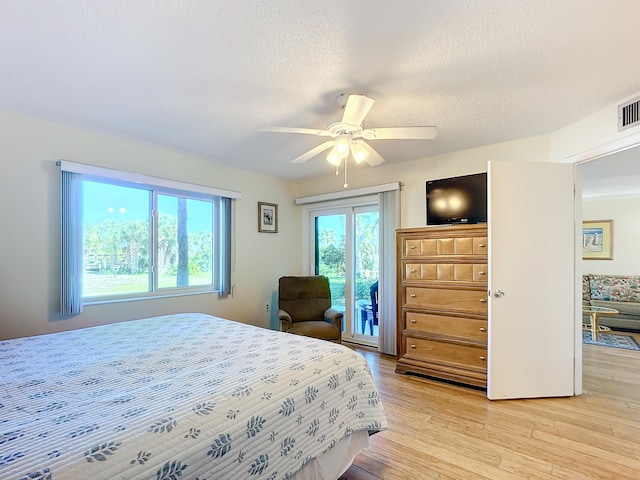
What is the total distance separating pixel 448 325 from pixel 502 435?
107 centimetres

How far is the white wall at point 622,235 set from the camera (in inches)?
218

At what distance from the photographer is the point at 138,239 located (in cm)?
329

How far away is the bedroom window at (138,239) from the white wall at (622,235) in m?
6.73

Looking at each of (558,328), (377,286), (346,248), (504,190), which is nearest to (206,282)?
(346,248)

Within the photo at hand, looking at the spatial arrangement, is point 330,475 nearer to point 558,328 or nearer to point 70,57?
point 558,328

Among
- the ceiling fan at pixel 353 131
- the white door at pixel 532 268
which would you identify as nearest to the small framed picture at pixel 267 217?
the ceiling fan at pixel 353 131

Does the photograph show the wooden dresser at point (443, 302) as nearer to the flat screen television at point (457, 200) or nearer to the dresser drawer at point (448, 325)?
the dresser drawer at point (448, 325)

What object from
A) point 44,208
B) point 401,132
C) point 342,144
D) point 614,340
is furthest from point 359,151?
point 614,340

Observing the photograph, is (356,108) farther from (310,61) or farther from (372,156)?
(372,156)

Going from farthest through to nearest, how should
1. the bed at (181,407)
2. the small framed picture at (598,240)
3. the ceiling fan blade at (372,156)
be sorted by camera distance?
the small framed picture at (598,240) < the ceiling fan blade at (372,156) < the bed at (181,407)

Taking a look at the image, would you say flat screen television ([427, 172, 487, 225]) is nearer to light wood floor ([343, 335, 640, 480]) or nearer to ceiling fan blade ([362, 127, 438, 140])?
ceiling fan blade ([362, 127, 438, 140])

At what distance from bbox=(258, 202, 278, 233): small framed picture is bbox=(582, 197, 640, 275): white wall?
234 inches

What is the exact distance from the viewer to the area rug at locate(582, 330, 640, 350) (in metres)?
4.14

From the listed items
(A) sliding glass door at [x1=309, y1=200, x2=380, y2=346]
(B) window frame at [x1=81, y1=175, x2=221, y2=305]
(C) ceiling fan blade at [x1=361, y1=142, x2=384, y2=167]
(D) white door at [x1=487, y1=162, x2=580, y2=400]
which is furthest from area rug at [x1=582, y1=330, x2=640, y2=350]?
(B) window frame at [x1=81, y1=175, x2=221, y2=305]
